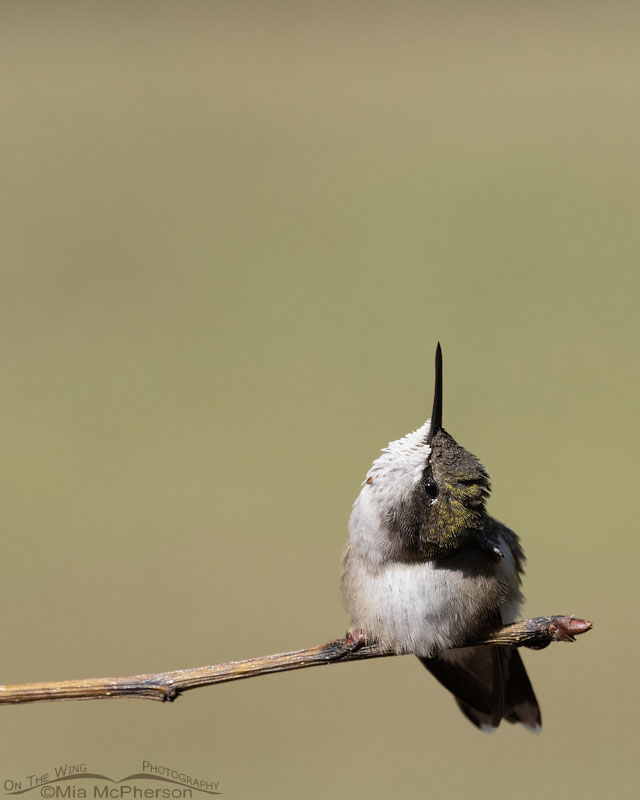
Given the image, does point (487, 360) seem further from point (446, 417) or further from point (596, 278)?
point (596, 278)

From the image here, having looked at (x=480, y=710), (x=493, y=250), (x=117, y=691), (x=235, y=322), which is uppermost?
(x=493, y=250)

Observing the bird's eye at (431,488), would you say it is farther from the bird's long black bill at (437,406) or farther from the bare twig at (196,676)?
the bare twig at (196,676)

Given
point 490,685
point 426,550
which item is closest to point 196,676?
point 426,550

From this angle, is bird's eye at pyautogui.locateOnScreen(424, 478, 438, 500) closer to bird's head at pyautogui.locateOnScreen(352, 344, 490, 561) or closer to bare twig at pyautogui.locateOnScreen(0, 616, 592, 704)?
bird's head at pyautogui.locateOnScreen(352, 344, 490, 561)

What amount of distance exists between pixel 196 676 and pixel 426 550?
72 cm

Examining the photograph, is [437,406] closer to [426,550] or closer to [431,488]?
[431,488]

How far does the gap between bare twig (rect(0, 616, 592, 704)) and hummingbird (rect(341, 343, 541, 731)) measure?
0.33 meters

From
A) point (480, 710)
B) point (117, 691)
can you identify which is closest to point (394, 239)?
point (480, 710)

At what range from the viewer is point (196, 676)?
1.64 m

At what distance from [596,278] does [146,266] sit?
4.62 meters

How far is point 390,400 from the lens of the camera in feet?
24.0

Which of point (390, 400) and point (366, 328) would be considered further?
point (366, 328)

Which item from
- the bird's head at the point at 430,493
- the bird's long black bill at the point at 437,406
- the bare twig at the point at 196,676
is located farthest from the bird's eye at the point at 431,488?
the bare twig at the point at 196,676

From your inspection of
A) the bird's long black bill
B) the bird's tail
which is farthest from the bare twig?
the bird's tail
